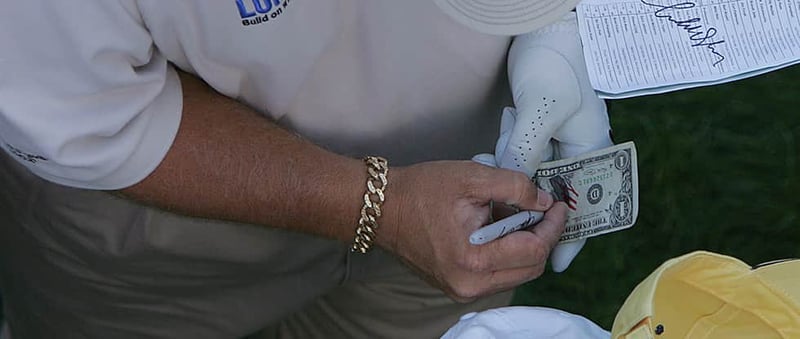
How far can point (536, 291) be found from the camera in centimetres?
221

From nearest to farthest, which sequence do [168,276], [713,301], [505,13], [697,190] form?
[713,301], [505,13], [168,276], [697,190]

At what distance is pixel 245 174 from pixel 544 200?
1.13ft

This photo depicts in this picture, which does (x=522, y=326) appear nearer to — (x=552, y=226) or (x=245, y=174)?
(x=552, y=226)

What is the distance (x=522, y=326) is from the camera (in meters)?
1.07

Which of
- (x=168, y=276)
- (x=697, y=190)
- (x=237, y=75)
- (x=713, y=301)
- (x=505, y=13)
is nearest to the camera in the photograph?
(x=713, y=301)

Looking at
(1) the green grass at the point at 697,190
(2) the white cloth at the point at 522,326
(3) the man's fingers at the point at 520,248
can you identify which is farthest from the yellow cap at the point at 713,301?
(1) the green grass at the point at 697,190

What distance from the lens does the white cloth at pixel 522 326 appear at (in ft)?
Answer: 3.47

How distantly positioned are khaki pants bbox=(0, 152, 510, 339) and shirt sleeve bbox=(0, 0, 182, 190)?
0.80 feet

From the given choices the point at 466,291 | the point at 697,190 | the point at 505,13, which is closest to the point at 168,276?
the point at 466,291

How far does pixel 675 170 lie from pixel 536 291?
0.39 meters

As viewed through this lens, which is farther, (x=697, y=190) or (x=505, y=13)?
(x=697, y=190)
